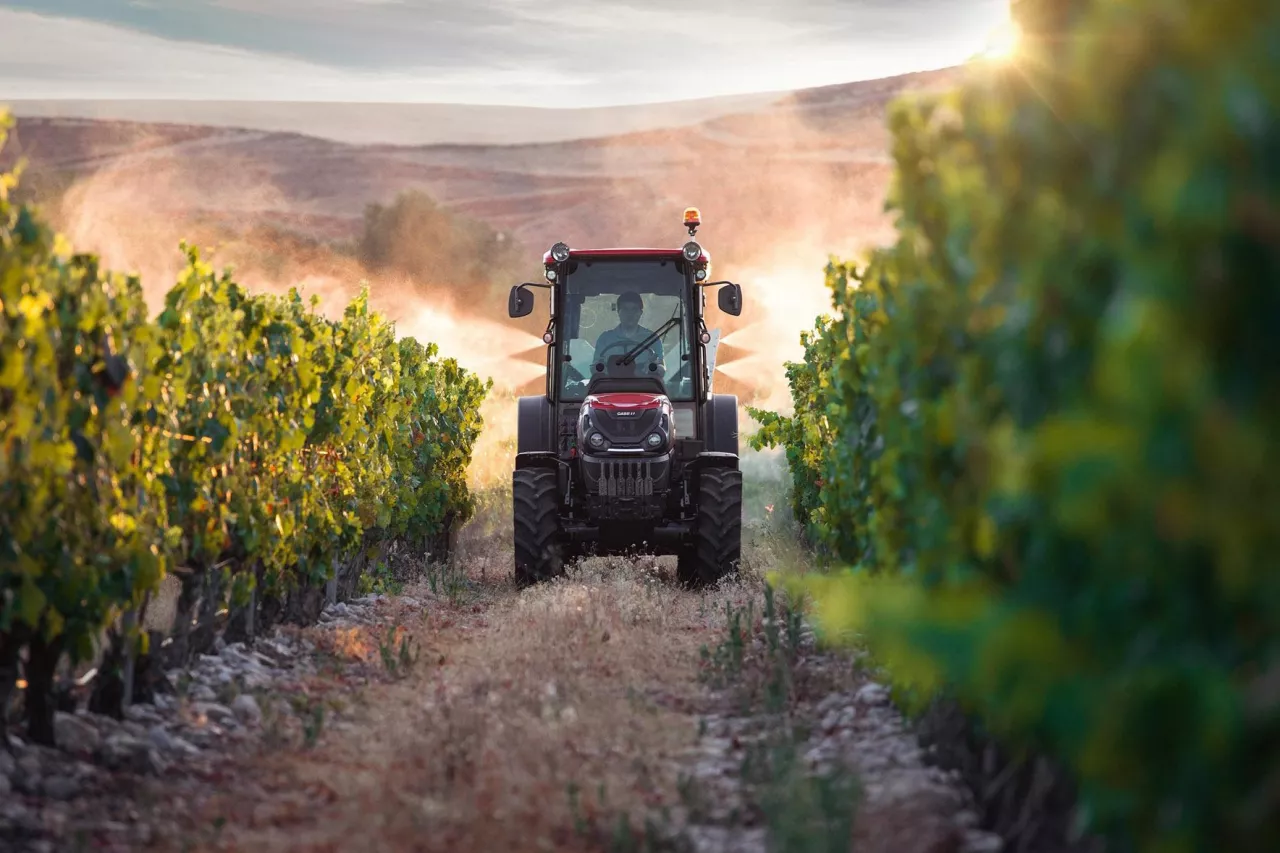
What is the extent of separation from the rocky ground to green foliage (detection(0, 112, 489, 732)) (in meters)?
0.58

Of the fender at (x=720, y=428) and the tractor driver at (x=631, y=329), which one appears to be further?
the fender at (x=720, y=428)

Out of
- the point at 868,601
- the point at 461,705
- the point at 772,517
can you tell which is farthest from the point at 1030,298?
the point at 772,517

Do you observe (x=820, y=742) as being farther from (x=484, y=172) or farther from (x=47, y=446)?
(x=484, y=172)

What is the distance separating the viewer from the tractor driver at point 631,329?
11.3 meters

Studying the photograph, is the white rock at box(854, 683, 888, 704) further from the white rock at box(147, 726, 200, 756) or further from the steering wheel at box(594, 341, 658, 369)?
the steering wheel at box(594, 341, 658, 369)

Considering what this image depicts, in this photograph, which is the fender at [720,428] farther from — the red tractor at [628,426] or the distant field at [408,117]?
the distant field at [408,117]

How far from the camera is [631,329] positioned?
11297mm

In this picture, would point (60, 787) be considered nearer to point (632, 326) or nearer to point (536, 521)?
point (536, 521)

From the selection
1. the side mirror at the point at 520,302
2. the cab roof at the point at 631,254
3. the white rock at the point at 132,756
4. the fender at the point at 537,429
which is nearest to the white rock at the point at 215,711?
the white rock at the point at 132,756

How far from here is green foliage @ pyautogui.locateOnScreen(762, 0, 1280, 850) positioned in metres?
1.90

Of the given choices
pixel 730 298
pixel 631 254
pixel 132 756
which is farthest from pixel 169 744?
pixel 631 254

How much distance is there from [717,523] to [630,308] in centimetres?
197

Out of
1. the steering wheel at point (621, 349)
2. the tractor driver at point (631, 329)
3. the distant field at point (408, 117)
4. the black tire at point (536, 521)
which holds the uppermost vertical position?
the distant field at point (408, 117)

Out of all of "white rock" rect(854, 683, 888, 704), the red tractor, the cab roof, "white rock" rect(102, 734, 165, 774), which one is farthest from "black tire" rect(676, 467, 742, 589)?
→ "white rock" rect(102, 734, 165, 774)
